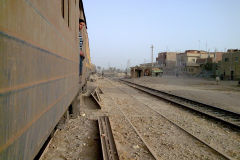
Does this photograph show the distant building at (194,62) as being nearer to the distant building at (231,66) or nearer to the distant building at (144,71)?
the distant building at (231,66)

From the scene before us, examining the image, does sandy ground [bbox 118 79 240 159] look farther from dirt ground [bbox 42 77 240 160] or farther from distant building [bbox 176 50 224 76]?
distant building [bbox 176 50 224 76]

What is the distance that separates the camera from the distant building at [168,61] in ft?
263

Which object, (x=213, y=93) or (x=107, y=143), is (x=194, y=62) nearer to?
(x=213, y=93)

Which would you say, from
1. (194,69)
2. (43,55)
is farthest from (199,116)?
(194,69)

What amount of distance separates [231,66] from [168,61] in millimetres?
48213

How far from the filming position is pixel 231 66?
4172 centimetres

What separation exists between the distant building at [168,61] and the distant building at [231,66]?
3224 centimetres

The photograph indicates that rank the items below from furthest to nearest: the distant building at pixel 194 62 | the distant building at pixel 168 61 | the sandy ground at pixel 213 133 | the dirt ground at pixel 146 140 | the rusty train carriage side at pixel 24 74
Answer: the distant building at pixel 168 61 < the distant building at pixel 194 62 < the sandy ground at pixel 213 133 < the dirt ground at pixel 146 140 < the rusty train carriage side at pixel 24 74

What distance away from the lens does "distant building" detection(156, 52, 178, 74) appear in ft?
263

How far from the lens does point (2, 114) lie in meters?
1.12

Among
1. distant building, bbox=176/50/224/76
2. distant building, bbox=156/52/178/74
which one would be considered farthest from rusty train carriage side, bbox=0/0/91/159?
distant building, bbox=156/52/178/74

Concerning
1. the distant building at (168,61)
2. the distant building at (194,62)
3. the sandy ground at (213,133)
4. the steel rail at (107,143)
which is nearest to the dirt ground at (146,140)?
the sandy ground at (213,133)

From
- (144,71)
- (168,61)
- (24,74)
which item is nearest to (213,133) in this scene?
(24,74)

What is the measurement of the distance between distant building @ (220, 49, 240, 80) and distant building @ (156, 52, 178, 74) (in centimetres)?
3224
